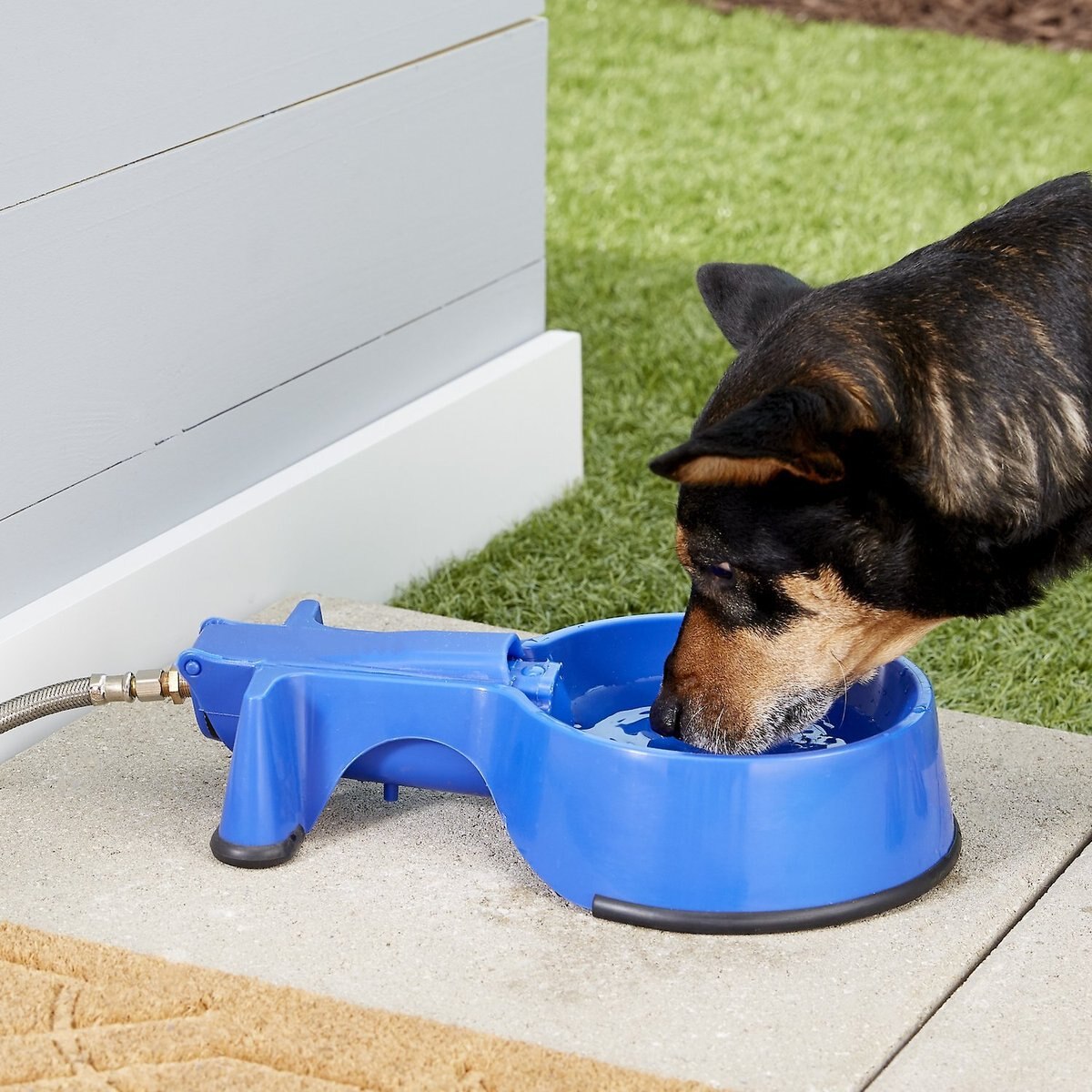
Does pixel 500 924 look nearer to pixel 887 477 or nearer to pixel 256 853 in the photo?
pixel 256 853

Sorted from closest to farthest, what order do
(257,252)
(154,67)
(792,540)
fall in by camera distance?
(792,540), (154,67), (257,252)

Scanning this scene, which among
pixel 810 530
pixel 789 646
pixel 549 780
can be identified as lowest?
pixel 549 780

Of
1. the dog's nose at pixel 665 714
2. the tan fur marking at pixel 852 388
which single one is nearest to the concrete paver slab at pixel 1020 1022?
the dog's nose at pixel 665 714

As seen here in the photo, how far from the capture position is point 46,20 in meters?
2.78

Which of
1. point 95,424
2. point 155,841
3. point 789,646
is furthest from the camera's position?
point 95,424

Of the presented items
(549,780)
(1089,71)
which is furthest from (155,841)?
(1089,71)

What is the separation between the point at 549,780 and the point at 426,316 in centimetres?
179

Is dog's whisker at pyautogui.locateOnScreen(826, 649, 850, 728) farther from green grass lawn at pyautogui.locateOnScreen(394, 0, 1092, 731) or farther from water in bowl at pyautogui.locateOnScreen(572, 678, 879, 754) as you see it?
green grass lawn at pyautogui.locateOnScreen(394, 0, 1092, 731)

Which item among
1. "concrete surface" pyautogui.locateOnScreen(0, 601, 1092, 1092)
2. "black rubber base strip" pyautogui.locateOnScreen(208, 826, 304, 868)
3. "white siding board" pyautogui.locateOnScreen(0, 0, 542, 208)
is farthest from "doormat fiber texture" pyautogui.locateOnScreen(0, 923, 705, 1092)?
"white siding board" pyautogui.locateOnScreen(0, 0, 542, 208)

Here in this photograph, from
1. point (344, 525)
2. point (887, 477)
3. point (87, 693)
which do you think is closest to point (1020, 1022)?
point (887, 477)

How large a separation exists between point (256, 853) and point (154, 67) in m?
1.50

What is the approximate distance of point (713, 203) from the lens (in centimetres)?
681

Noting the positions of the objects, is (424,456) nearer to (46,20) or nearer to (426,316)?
(426,316)

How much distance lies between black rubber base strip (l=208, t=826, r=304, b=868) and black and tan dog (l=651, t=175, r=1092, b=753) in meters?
0.64
